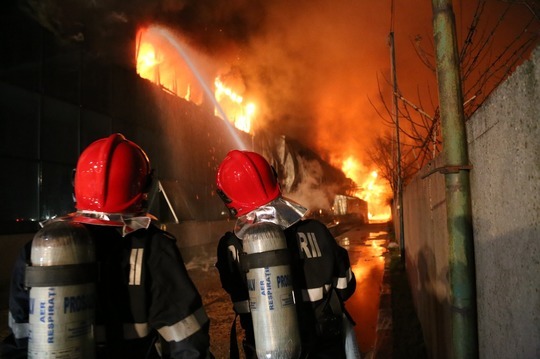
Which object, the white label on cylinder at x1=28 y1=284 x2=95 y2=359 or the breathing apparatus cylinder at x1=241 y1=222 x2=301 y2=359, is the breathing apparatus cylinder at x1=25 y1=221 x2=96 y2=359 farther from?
the breathing apparatus cylinder at x1=241 y1=222 x2=301 y2=359

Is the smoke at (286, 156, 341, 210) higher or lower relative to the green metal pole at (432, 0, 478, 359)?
higher

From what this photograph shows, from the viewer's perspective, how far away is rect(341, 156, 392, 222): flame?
44719 mm

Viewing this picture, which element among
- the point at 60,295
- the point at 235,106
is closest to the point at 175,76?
the point at 235,106

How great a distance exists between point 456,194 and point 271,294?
108 cm

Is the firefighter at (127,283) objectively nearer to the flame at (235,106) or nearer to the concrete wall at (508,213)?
the concrete wall at (508,213)

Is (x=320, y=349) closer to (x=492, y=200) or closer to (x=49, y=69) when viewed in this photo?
(x=492, y=200)

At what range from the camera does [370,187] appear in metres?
49.5

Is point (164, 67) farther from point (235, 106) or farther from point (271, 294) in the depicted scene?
point (271, 294)

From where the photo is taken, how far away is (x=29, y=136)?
888cm

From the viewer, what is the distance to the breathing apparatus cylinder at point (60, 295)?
1.36 metres

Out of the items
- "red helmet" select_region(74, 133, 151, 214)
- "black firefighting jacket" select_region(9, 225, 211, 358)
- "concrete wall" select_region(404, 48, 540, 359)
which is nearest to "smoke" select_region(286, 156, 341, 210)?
"concrete wall" select_region(404, 48, 540, 359)

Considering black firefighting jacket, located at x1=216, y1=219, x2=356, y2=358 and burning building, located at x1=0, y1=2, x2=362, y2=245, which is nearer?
black firefighting jacket, located at x1=216, y1=219, x2=356, y2=358

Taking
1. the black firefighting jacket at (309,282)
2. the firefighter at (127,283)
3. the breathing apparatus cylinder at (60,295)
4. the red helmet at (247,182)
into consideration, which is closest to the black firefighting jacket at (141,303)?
the firefighter at (127,283)

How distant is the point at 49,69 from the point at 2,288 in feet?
17.6
